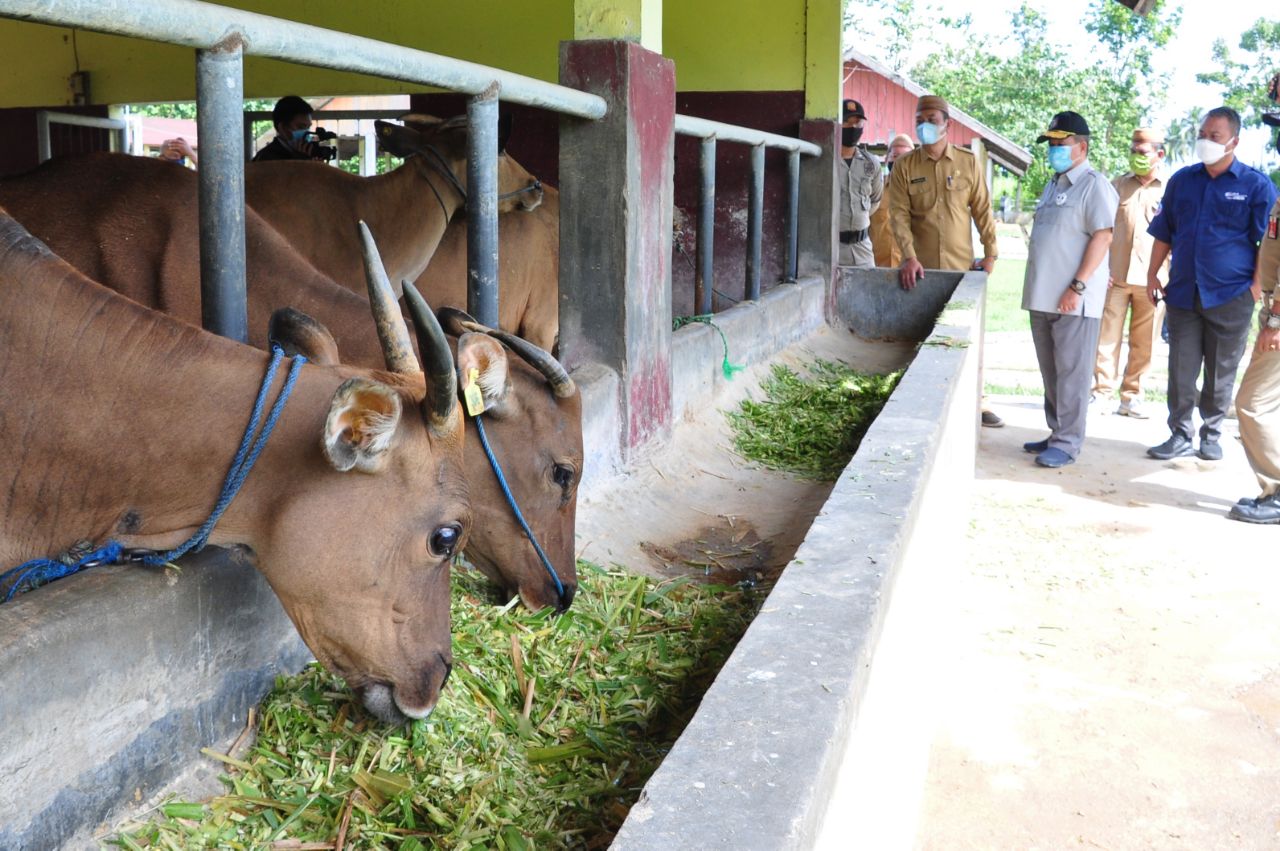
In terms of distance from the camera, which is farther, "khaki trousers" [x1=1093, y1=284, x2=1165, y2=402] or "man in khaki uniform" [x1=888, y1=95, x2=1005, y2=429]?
"khaki trousers" [x1=1093, y1=284, x2=1165, y2=402]

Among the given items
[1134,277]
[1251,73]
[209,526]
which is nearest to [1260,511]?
[1134,277]

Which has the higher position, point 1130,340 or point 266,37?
point 266,37

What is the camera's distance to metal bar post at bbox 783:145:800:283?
8492 millimetres

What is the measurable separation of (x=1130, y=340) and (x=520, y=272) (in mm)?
6149

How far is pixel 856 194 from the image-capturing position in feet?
35.1

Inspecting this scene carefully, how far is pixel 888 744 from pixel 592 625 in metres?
0.91

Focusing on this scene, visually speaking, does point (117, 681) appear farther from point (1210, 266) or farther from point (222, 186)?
point (1210, 266)

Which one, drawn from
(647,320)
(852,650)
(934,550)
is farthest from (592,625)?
(647,320)

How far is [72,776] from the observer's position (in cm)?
233

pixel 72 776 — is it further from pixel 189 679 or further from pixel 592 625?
pixel 592 625

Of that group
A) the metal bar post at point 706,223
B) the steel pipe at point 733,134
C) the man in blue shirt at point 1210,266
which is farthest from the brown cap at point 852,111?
the metal bar post at point 706,223

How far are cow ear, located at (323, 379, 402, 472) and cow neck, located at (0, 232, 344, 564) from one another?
99 mm

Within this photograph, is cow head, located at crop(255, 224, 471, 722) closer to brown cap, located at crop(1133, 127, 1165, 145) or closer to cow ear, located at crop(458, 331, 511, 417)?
cow ear, located at crop(458, 331, 511, 417)

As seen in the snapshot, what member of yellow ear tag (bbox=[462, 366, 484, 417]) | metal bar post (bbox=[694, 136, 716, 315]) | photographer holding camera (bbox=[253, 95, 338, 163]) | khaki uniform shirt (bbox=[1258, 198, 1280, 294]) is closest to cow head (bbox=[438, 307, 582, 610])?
yellow ear tag (bbox=[462, 366, 484, 417])
